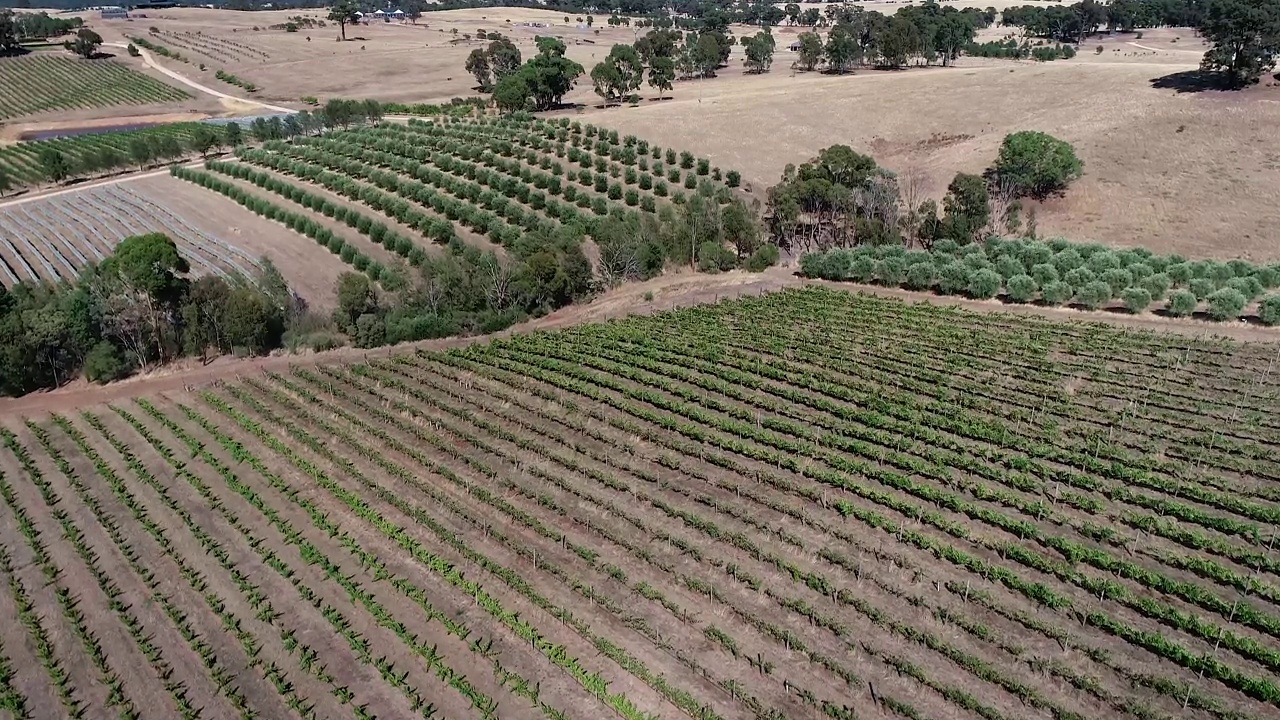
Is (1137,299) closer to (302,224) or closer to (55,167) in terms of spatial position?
(302,224)

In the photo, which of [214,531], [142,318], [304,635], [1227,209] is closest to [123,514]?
[214,531]

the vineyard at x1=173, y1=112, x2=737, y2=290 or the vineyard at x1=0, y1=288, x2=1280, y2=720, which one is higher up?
the vineyard at x1=173, y1=112, x2=737, y2=290

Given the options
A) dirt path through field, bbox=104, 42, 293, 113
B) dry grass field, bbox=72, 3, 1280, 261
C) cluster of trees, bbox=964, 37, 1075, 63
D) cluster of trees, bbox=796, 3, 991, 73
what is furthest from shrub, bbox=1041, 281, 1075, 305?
dirt path through field, bbox=104, 42, 293, 113

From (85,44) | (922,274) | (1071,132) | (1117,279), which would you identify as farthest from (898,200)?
(85,44)

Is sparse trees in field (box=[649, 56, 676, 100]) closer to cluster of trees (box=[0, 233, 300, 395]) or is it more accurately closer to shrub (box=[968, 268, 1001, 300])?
shrub (box=[968, 268, 1001, 300])

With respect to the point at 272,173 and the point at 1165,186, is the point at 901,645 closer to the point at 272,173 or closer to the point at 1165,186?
the point at 1165,186
